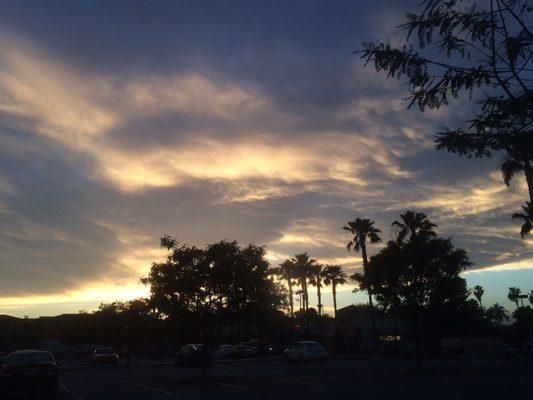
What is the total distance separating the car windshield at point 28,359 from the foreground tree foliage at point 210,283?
30.4 ft

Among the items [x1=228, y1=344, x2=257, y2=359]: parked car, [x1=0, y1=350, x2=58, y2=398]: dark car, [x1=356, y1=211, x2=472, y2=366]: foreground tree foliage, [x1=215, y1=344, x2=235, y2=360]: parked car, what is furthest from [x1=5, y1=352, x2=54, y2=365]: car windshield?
[x1=215, y1=344, x2=235, y2=360]: parked car

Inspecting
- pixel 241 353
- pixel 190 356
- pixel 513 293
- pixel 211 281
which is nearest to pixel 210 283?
pixel 211 281

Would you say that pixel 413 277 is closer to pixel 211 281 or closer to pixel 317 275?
pixel 211 281

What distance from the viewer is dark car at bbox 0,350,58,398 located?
57.1ft

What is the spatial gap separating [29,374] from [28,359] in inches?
28.0

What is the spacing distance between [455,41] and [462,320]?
51.6 m

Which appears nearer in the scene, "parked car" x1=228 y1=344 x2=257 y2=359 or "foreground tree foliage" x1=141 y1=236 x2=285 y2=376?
"foreground tree foliage" x1=141 y1=236 x2=285 y2=376

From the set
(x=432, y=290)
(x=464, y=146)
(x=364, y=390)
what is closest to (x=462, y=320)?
(x=432, y=290)

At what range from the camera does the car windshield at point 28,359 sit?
706 inches

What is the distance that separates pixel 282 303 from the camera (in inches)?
1231

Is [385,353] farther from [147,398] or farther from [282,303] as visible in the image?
[147,398]

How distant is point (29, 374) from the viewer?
57.8 feet

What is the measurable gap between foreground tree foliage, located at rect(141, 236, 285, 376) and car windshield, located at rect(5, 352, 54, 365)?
927cm

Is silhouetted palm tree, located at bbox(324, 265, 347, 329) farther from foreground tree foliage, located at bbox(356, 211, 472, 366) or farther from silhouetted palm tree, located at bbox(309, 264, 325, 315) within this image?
foreground tree foliage, located at bbox(356, 211, 472, 366)
